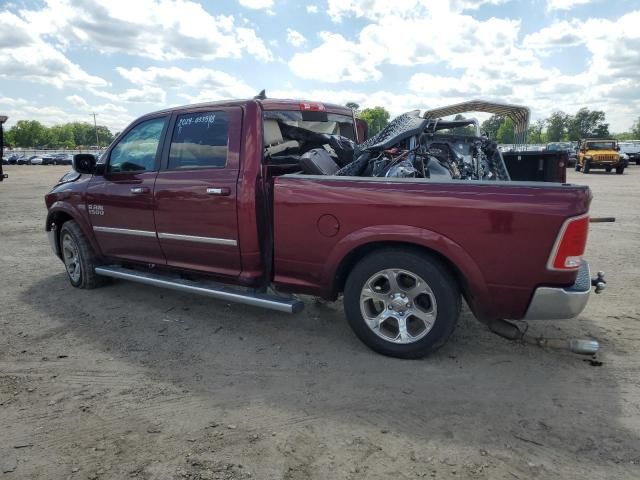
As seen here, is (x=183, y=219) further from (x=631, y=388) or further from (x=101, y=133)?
(x=101, y=133)

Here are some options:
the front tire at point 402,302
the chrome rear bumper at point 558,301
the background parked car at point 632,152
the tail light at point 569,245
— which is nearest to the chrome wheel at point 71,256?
the front tire at point 402,302

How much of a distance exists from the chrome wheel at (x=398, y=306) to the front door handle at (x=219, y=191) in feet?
4.46

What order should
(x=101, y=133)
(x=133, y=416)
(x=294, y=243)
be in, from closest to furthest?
(x=133, y=416), (x=294, y=243), (x=101, y=133)

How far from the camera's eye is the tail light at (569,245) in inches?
114

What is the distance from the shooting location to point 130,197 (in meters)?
4.62

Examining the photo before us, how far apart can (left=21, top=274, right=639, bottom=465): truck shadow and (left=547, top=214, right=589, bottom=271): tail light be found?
826 millimetres

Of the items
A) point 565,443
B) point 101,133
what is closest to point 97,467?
point 565,443

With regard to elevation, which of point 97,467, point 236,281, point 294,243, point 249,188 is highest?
point 249,188

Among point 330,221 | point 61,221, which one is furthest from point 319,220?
point 61,221

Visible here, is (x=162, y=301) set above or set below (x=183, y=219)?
below

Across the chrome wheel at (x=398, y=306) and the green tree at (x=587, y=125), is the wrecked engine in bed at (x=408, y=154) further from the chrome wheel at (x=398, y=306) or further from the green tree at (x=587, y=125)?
the green tree at (x=587, y=125)

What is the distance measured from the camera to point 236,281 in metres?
4.11

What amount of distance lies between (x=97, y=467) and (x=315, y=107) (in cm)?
350

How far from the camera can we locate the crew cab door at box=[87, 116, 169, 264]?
14.8 feet
